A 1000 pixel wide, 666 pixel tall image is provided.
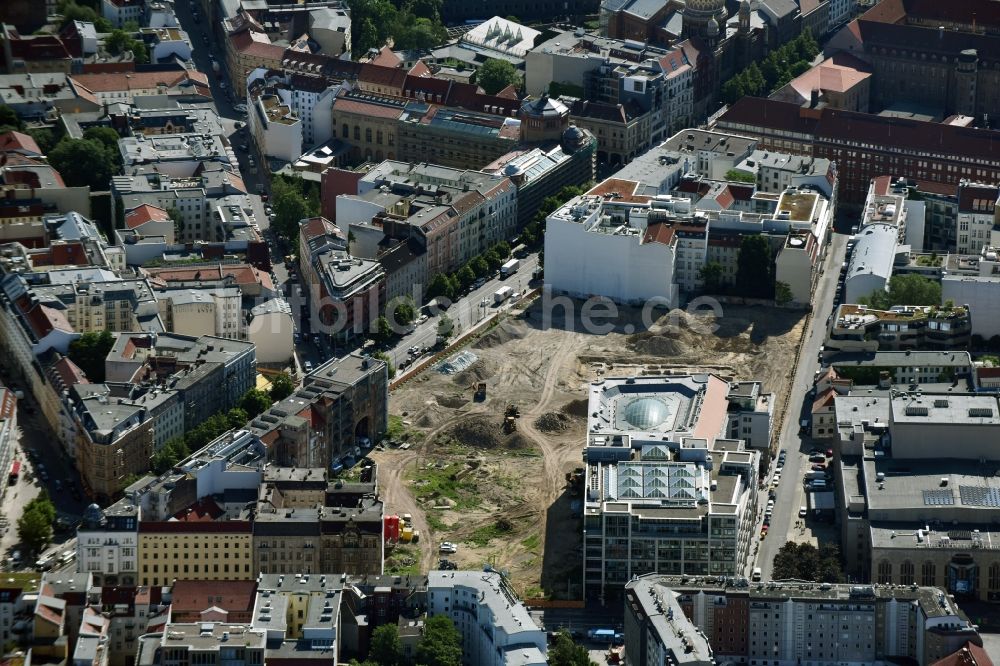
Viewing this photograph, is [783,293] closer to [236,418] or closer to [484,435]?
[484,435]

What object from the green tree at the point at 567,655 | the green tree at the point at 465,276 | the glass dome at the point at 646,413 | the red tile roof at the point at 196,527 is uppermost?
the glass dome at the point at 646,413

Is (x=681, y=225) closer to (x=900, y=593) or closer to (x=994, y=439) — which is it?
(x=994, y=439)

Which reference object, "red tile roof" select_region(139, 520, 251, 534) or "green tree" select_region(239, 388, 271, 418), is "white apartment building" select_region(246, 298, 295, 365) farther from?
"red tile roof" select_region(139, 520, 251, 534)

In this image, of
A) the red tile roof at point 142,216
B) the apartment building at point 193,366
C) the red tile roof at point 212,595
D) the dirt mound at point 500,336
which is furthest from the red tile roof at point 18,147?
the red tile roof at point 212,595

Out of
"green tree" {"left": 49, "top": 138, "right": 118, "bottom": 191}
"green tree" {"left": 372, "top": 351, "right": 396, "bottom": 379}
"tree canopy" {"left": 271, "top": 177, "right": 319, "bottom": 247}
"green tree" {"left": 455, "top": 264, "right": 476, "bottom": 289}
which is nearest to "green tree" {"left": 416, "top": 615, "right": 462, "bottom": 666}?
"green tree" {"left": 372, "top": 351, "right": 396, "bottom": 379}

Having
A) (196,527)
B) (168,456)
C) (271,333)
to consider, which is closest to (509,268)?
(271,333)

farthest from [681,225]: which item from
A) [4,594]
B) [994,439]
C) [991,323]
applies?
[4,594]

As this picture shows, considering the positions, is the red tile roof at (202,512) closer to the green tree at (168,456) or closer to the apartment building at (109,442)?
the green tree at (168,456)
